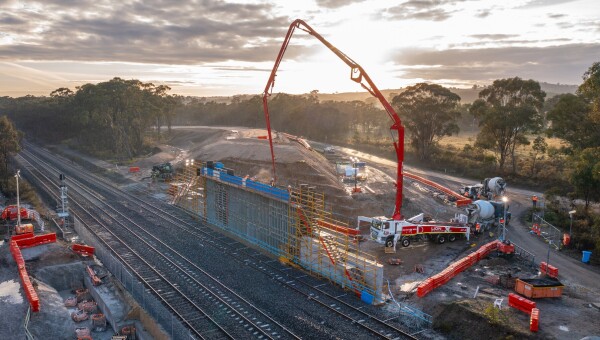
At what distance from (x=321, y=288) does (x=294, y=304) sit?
9.32ft

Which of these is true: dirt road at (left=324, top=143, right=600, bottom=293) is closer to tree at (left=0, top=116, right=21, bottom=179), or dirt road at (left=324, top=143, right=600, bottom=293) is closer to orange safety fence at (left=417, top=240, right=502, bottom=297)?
orange safety fence at (left=417, top=240, right=502, bottom=297)

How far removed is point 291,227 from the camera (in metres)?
30.2

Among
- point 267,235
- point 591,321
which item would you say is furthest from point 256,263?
point 591,321

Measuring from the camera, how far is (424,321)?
22500 millimetres

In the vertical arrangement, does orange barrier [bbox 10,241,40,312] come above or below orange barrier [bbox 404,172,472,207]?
below

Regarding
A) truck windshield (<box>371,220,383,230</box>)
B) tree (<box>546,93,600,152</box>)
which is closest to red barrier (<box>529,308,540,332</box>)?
truck windshield (<box>371,220,383,230</box>)

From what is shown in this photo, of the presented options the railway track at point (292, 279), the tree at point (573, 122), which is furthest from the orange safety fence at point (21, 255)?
the tree at point (573, 122)

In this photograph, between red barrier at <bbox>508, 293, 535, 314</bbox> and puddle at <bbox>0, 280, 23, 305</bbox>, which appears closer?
red barrier at <bbox>508, 293, 535, 314</bbox>

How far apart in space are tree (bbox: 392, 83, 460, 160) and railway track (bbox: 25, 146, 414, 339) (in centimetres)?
4392

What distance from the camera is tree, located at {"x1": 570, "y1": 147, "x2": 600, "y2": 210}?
35.8m

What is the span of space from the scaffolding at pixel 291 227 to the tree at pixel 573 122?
94.7ft

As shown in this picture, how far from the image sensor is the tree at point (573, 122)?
151ft

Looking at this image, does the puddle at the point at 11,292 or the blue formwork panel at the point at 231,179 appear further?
the blue formwork panel at the point at 231,179

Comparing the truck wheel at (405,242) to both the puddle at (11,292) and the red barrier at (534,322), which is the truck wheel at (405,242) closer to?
the red barrier at (534,322)
